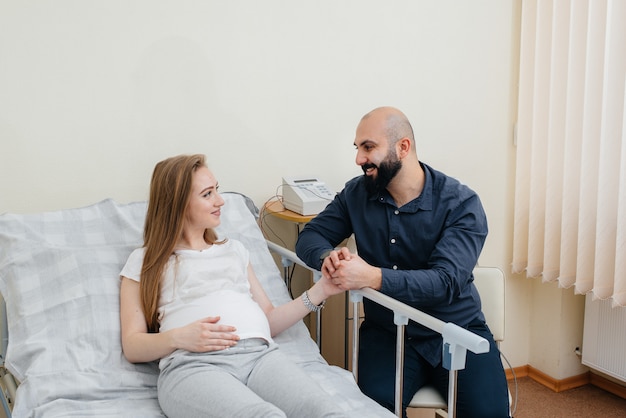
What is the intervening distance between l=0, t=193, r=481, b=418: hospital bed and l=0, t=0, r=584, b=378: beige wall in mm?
284

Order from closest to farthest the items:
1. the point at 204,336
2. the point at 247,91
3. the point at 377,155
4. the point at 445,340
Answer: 1. the point at 445,340
2. the point at 204,336
3. the point at 377,155
4. the point at 247,91

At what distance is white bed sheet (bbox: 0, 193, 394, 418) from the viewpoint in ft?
5.27

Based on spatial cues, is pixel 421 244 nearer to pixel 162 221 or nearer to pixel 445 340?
pixel 445 340

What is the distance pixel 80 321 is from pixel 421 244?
41.9 inches

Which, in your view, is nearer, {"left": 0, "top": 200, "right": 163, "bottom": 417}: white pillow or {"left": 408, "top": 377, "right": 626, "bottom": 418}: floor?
{"left": 0, "top": 200, "right": 163, "bottom": 417}: white pillow

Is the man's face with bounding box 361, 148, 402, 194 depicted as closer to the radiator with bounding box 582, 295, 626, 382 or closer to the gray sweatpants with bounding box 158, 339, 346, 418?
the gray sweatpants with bounding box 158, 339, 346, 418

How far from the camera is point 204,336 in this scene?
1.63 m

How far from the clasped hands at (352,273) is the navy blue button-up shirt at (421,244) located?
0.03m

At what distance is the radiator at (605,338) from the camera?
281cm

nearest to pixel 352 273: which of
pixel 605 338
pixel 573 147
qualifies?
pixel 573 147

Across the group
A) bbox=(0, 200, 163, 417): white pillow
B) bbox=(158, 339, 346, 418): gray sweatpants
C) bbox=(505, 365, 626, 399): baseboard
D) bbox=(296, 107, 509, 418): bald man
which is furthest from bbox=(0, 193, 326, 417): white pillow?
bbox=(505, 365, 626, 399): baseboard

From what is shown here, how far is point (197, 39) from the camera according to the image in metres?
2.36

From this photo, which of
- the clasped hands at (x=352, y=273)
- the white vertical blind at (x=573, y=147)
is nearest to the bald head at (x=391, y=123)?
the clasped hands at (x=352, y=273)

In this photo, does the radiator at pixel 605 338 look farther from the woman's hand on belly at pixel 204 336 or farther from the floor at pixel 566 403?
the woman's hand on belly at pixel 204 336
